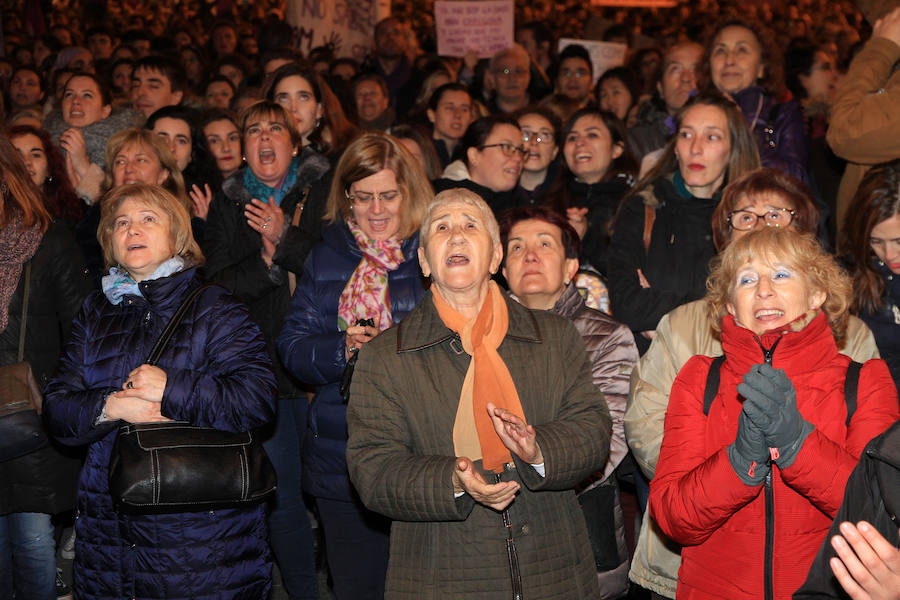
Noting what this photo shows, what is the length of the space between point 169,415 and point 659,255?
2274 millimetres

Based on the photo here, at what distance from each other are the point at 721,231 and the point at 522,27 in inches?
340

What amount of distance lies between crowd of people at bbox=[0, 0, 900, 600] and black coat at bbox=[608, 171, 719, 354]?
13mm

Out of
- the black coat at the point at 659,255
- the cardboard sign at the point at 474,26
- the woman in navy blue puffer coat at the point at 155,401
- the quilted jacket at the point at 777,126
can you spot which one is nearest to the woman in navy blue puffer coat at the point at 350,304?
the woman in navy blue puffer coat at the point at 155,401

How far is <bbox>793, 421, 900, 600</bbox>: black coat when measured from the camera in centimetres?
224

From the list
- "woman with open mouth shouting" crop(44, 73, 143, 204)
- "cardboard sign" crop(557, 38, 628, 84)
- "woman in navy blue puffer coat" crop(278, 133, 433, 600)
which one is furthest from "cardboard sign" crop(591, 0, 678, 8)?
"woman in navy blue puffer coat" crop(278, 133, 433, 600)

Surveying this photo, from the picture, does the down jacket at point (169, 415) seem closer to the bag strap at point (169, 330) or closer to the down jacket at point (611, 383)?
the bag strap at point (169, 330)

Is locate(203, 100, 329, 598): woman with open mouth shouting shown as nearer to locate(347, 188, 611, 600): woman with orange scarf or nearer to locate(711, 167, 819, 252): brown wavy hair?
locate(347, 188, 611, 600): woman with orange scarf

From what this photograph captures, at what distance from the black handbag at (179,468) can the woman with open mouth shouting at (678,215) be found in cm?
176

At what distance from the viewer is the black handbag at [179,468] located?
356 centimetres

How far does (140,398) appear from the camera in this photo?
362 centimetres

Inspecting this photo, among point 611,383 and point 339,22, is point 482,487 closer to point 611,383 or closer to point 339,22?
point 611,383

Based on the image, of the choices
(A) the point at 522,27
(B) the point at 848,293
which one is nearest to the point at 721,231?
(B) the point at 848,293

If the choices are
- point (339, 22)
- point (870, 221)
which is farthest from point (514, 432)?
point (339, 22)

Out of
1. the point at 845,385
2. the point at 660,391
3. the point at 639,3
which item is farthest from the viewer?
the point at 639,3
